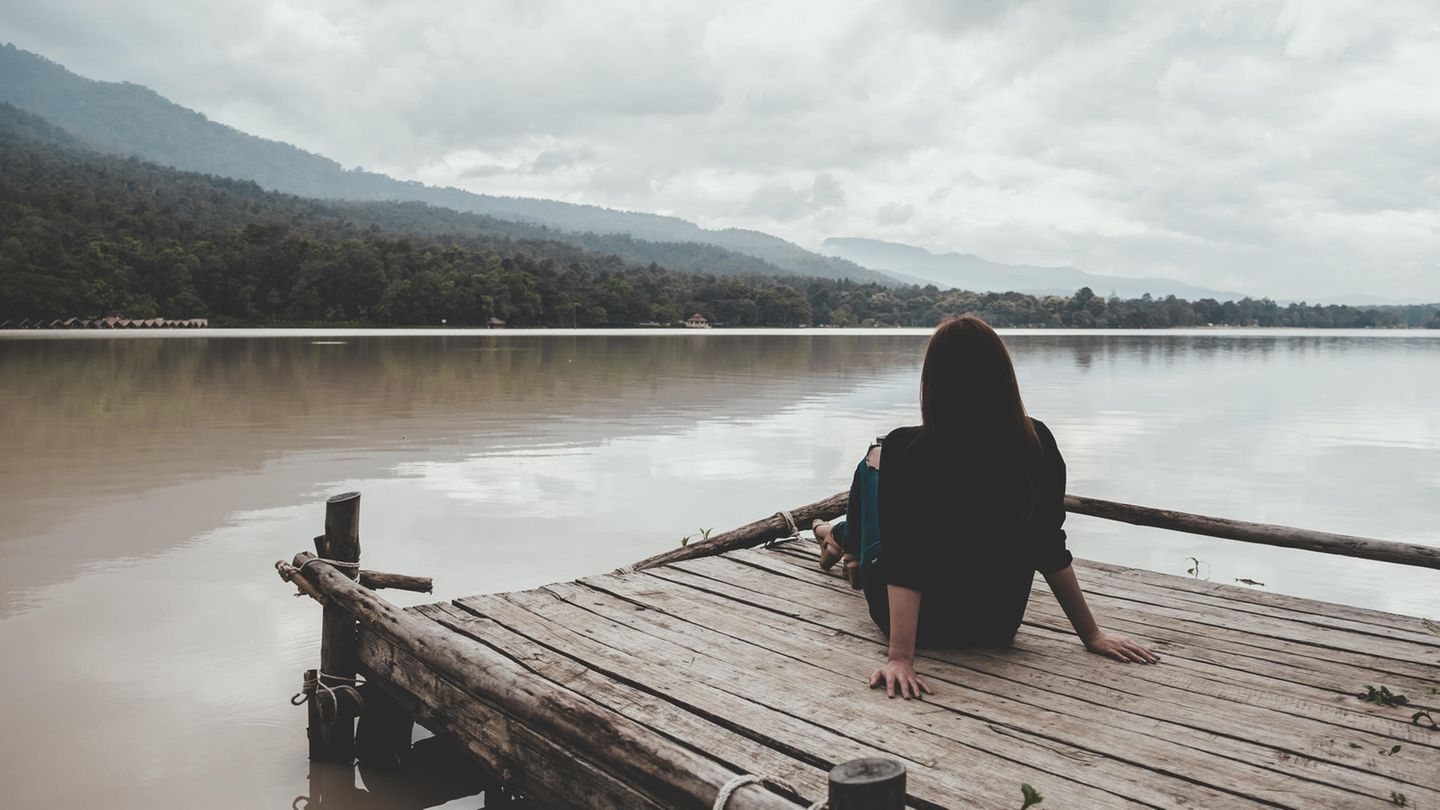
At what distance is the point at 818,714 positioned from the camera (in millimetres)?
3592

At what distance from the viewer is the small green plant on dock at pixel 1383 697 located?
147 inches

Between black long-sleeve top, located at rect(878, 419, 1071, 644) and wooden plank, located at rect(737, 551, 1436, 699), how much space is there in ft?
3.39

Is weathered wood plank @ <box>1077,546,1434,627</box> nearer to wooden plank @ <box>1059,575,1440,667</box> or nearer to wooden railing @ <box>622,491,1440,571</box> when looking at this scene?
wooden plank @ <box>1059,575,1440,667</box>

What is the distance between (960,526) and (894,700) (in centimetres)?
72

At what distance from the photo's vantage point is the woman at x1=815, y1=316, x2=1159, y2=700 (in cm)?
362

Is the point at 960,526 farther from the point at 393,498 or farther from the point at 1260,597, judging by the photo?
the point at 393,498

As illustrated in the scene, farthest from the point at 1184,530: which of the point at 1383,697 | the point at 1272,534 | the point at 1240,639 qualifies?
the point at 1383,697

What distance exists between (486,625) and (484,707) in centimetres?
78

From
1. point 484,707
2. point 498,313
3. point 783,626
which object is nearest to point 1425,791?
point 783,626

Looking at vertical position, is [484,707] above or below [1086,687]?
below

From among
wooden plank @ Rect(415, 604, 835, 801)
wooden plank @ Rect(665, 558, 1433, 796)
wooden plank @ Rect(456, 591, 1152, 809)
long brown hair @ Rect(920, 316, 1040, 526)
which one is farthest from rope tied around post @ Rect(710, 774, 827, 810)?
wooden plank @ Rect(665, 558, 1433, 796)

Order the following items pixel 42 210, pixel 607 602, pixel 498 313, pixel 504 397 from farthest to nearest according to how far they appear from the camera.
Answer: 1. pixel 498 313
2. pixel 42 210
3. pixel 504 397
4. pixel 607 602

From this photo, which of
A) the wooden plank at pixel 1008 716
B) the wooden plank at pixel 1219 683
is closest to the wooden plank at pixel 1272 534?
the wooden plank at pixel 1219 683

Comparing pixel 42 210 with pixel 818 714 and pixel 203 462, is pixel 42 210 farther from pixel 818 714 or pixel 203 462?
pixel 818 714
